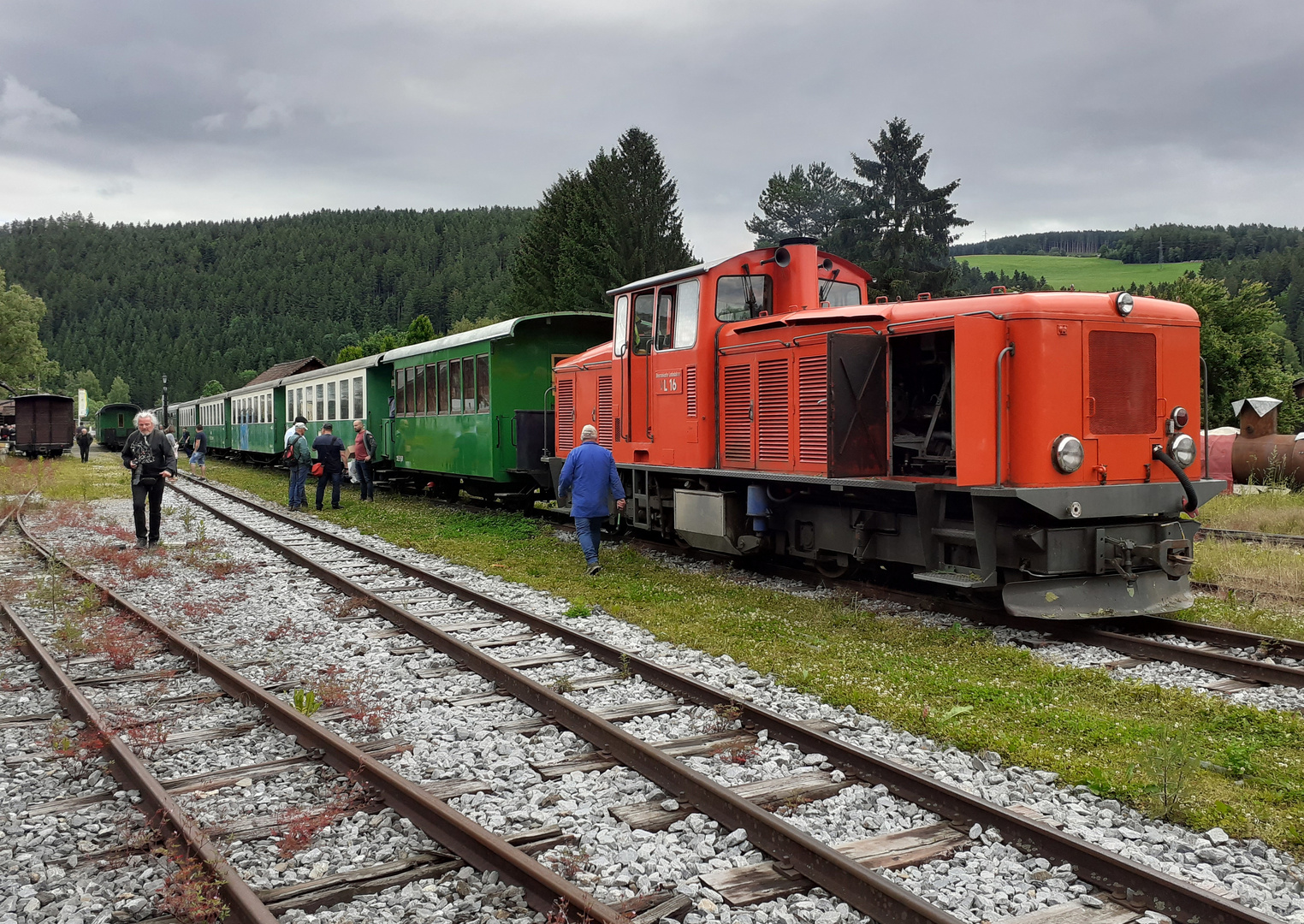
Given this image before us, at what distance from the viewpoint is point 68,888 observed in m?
3.48

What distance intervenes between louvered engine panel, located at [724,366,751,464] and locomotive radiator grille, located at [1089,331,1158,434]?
3386 mm

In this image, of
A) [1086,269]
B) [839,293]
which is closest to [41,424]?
[839,293]

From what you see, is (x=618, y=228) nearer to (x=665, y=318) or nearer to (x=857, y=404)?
(x=665, y=318)

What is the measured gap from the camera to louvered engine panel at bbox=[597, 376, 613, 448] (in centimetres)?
1253

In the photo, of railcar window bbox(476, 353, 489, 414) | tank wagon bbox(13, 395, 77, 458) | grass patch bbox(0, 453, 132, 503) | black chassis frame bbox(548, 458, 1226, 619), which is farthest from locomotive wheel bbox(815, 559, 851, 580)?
tank wagon bbox(13, 395, 77, 458)

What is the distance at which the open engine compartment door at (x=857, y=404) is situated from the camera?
823 centimetres

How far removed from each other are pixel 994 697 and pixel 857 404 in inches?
128

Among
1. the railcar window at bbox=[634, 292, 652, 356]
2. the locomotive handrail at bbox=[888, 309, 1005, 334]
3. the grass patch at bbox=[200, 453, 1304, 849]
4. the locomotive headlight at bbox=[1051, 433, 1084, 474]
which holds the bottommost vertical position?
the grass patch at bbox=[200, 453, 1304, 849]

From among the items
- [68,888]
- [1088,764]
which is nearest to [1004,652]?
[1088,764]

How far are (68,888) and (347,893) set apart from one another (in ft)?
3.43

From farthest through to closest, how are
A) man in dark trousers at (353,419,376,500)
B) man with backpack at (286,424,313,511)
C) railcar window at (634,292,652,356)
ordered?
1. man in dark trousers at (353,419,376,500)
2. man with backpack at (286,424,313,511)
3. railcar window at (634,292,652,356)

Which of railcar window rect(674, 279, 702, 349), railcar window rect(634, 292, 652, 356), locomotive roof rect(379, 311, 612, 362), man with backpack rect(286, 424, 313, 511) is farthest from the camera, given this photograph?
man with backpack rect(286, 424, 313, 511)

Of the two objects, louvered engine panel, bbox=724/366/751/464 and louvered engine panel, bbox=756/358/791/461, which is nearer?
louvered engine panel, bbox=756/358/791/461

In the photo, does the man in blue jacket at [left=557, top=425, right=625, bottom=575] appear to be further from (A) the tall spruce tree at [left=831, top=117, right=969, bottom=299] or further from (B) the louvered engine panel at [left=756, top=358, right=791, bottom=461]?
(A) the tall spruce tree at [left=831, top=117, right=969, bottom=299]
